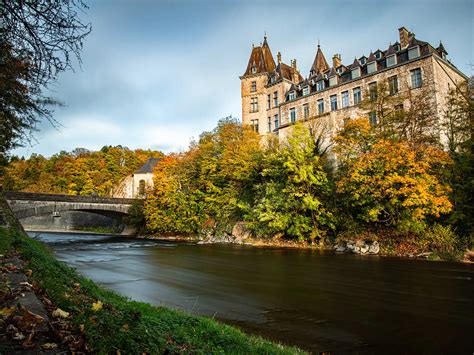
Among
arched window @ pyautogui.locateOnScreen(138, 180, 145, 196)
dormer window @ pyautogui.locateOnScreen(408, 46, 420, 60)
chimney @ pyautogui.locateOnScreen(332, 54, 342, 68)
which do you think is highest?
chimney @ pyautogui.locateOnScreen(332, 54, 342, 68)

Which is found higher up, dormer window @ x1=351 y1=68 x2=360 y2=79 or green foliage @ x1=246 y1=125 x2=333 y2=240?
dormer window @ x1=351 y1=68 x2=360 y2=79

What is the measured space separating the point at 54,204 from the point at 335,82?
120ft

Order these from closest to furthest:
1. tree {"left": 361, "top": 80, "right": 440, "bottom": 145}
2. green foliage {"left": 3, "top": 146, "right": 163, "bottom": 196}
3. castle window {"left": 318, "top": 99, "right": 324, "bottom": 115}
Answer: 1. tree {"left": 361, "top": 80, "right": 440, "bottom": 145}
2. castle window {"left": 318, "top": 99, "right": 324, "bottom": 115}
3. green foliage {"left": 3, "top": 146, "right": 163, "bottom": 196}

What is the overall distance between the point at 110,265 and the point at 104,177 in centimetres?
5943

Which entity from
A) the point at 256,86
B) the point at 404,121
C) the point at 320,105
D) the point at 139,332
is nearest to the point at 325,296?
the point at 139,332

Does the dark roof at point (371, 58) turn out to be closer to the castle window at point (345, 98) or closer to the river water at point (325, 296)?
the castle window at point (345, 98)

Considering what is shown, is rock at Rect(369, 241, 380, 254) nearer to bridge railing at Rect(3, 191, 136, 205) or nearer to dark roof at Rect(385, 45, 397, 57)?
dark roof at Rect(385, 45, 397, 57)

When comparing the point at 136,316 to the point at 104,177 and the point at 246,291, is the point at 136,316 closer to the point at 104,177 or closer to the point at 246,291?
the point at 246,291

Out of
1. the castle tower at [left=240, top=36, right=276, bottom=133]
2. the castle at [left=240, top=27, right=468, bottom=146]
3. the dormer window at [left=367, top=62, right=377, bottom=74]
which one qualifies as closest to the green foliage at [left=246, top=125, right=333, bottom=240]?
the castle at [left=240, top=27, right=468, bottom=146]

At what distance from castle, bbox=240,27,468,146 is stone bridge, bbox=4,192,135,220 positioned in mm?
25071

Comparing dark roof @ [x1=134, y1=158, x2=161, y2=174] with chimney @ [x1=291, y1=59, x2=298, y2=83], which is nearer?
chimney @ [x1=291, y1=59, x2=298, y2=83]

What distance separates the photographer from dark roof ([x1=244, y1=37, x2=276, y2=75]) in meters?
51.8

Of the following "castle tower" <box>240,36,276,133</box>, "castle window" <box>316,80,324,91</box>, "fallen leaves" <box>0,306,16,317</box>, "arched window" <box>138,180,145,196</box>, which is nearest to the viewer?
"fallen leaves" <box>0,306,16,317</box>

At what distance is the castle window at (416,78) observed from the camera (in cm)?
3200
